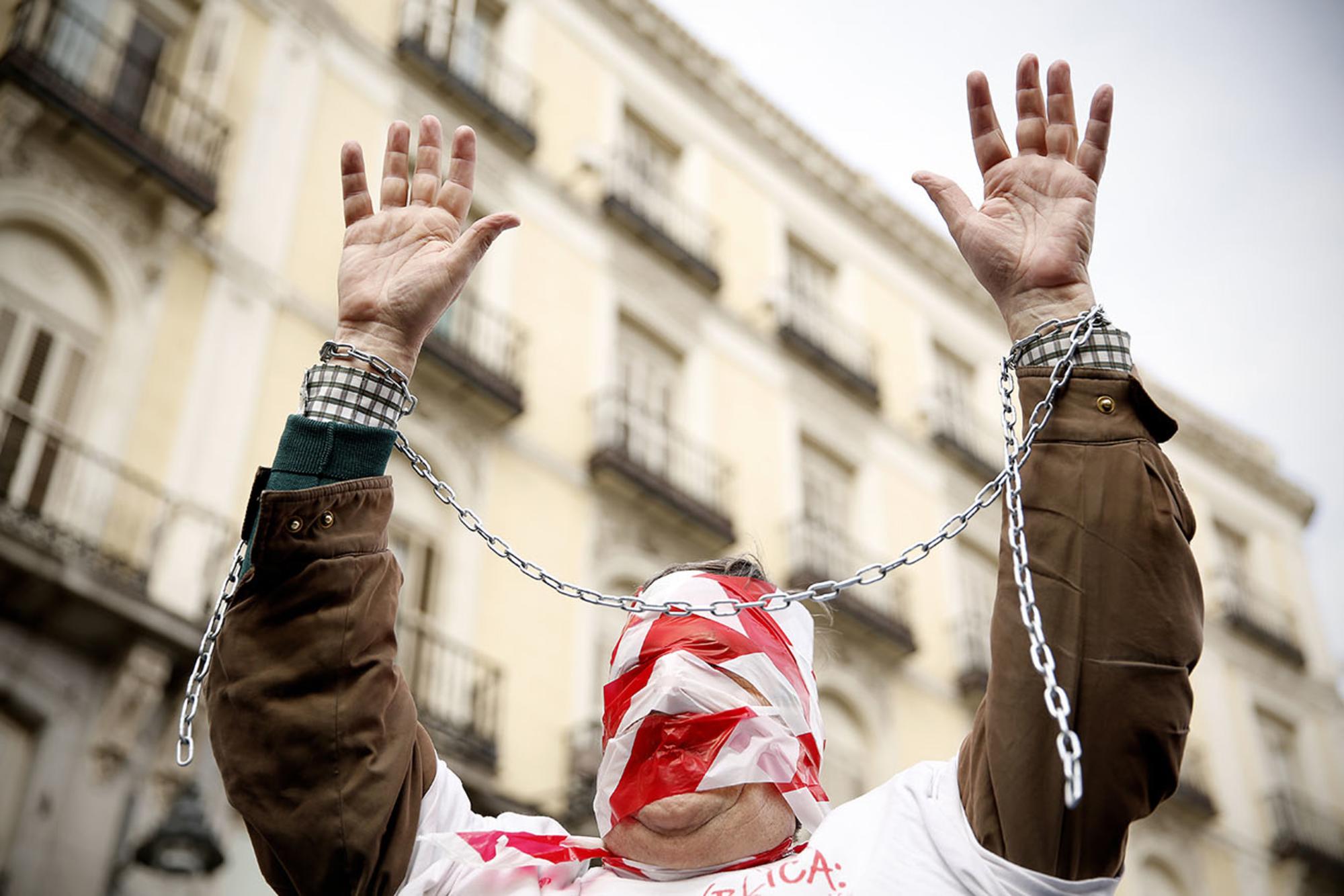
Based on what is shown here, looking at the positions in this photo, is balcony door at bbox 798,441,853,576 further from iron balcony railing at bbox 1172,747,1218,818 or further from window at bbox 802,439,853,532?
iron balcony railing at bbox 1172,747,1218,818

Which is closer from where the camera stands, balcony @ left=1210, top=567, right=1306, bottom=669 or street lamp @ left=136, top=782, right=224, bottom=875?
street lamp @ left=136, top=782, right=224, bottom=875

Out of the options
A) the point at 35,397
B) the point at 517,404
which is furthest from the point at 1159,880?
the point at 35,397

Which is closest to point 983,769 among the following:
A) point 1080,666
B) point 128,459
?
point 1080,666

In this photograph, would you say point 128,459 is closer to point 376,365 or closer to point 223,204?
point 223,204

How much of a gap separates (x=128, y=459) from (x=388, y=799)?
9417mm

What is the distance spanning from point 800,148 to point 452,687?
37.2 ft

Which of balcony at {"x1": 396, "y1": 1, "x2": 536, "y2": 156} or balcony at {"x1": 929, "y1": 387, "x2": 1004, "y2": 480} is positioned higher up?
balcony at {"x1": 396, "y1": 1, "x2": 536, "y2": 156}

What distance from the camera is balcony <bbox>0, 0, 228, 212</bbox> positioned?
11914 mm

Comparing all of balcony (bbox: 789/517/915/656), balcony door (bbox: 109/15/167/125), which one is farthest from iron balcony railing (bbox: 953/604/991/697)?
balcony door (bbox: 109/15/167/125)

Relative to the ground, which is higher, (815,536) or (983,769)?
(815,536)

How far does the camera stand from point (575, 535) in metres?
14.9

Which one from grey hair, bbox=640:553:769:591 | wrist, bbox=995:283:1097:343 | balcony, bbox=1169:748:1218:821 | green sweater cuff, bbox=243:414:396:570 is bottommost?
green sweater cuff, bbox=243:414:396:570

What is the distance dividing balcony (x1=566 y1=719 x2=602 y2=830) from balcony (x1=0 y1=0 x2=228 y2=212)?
18.8ft

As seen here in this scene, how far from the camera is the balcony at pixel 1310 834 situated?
69.1 ft
